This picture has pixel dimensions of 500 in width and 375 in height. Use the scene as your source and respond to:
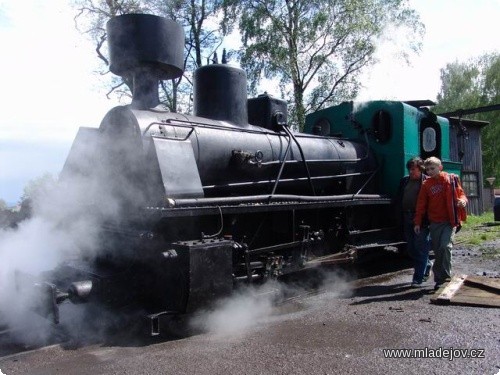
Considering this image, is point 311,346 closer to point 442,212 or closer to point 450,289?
point 450,289

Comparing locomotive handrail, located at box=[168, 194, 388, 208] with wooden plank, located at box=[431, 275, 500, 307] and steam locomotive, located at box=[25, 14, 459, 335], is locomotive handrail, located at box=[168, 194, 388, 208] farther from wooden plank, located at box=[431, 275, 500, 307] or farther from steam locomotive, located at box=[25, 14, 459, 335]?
wooden plank, located at box=[431, 275, 500, 307]

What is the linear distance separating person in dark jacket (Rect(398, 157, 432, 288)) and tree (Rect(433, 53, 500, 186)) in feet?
115

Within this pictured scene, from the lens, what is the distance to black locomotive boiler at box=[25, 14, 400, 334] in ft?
12.9

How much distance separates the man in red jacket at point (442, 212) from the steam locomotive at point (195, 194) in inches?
38.4

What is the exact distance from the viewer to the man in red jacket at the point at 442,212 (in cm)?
539

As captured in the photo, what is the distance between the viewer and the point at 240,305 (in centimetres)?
464

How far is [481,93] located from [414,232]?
122 feet

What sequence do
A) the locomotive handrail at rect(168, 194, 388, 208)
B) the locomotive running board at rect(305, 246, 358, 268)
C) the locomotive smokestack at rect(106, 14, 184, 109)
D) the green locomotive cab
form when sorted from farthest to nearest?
the green locomotive cab
the locomotive running board at rect(305, 246, 358, 268)
the locomotive smokestack at rect(106, 14, 184, 109)
the locomotive handrail at rect(168, 194, 388, 208)

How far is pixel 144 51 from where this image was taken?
4.74 metres

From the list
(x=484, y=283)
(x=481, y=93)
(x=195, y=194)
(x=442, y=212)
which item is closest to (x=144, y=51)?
(x=195, y=194)

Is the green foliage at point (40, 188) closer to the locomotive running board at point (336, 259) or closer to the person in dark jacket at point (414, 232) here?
the locomotive running board at point (336, 259)

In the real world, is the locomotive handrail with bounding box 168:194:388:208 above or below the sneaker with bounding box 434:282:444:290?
above

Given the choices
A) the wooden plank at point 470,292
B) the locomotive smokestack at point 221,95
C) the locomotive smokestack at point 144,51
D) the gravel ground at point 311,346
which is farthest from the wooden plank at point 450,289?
the locomotive smokestack at point 144,51

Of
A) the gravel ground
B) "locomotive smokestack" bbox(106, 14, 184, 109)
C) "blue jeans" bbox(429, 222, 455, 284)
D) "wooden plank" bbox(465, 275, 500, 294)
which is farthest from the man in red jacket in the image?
"locomotive smokestack" bbox(106, 14, 184, 109)
